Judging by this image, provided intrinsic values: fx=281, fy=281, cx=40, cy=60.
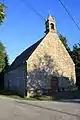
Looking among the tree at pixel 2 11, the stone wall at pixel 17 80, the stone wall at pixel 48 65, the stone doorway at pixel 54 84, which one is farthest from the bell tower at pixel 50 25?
the tree at pixel 2 11

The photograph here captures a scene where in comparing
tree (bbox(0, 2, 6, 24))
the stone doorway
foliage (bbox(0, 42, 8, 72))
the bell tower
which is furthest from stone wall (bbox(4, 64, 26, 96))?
tree (bbox(0, 2, 6, 24))

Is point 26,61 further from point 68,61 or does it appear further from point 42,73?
point 68,61

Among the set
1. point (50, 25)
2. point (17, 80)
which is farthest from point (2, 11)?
point (17, 80)

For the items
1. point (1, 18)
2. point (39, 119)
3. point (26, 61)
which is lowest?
point (39, 119)

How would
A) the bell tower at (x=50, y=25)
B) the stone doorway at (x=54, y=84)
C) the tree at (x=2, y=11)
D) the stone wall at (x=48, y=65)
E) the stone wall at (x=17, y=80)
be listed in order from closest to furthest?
the tree at (x=2, y=11)
the stone wall at (x=48, y=65)
the stone wall at (x=17, y=80)
the stone doorway at (x=54, y=84)
the bell tower at (x=50, y=25)

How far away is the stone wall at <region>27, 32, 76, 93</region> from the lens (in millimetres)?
42031

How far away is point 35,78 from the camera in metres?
42.0

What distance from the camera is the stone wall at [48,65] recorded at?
138 ft

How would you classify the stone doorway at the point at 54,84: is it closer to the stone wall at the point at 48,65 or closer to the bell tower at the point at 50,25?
the stone wall at the point at 48,65

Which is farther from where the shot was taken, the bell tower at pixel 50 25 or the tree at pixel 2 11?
the bell tower at pixel 50 25

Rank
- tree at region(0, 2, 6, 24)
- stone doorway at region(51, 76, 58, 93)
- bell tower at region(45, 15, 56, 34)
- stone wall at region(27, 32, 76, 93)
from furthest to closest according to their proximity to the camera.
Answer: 1. bell tower at region(45, 15, 56, 34)
2. stone doorway at region(51, 76, 58, 93)
3. stone wall at region(27, 32, 76, 93)
4. tree at region(0, 2, 6, 24)

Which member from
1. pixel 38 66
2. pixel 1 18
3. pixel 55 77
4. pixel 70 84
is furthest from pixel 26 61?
pixel 1 18

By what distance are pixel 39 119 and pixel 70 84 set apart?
102 feet

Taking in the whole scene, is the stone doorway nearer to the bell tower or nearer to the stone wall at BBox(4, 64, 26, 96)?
the stone wall at BBox(4, 64, 26, 96)
